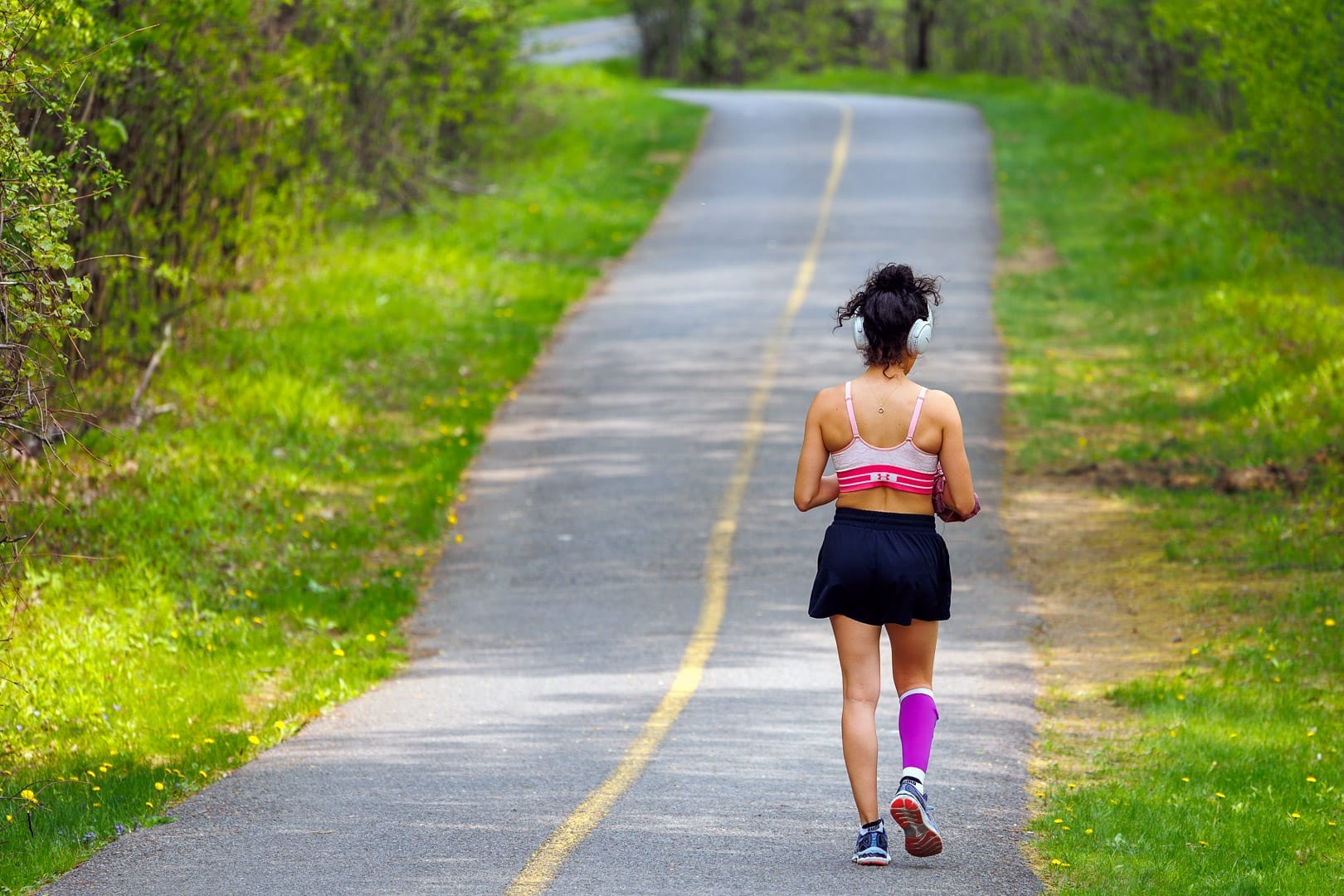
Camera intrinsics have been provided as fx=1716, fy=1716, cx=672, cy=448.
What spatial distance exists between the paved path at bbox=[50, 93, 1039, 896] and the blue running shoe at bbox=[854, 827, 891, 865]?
2.3 inches

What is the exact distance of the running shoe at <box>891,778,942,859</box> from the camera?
6145 millimetres

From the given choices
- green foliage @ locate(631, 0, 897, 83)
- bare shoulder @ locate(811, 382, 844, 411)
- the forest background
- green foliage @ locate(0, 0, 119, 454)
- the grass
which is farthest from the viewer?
green foliage @ locate(631, 0, 897, 83)

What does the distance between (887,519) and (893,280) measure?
2.83 feet

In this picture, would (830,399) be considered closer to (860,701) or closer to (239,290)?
(860,701)

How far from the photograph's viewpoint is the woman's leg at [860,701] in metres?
6.23

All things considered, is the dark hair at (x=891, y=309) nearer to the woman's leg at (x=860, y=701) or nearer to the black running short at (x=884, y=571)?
the black running short at (x=884, y=571)

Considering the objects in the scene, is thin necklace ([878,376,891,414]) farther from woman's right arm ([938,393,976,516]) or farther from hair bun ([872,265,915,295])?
hair bun ([872,265,915,295])

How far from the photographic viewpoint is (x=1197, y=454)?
15023mm

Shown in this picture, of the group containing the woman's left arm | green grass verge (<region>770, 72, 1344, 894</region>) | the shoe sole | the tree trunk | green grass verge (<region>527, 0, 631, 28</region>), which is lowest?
green grass verge (<region>527, 0, 631, 28</region>)

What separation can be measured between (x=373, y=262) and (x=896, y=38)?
5232 centimetres

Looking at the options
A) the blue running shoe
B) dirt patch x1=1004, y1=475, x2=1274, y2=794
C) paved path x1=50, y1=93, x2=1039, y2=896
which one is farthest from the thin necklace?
dirt patch x1=1004, y1=475, x2=1274, y2=794

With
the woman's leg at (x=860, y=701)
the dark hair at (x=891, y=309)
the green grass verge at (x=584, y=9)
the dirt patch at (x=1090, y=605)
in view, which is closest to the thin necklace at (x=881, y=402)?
the dark hair at (x=891, y=309)

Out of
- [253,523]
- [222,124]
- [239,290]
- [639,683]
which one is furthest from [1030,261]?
[639,683]

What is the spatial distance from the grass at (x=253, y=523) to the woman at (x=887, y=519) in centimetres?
315
